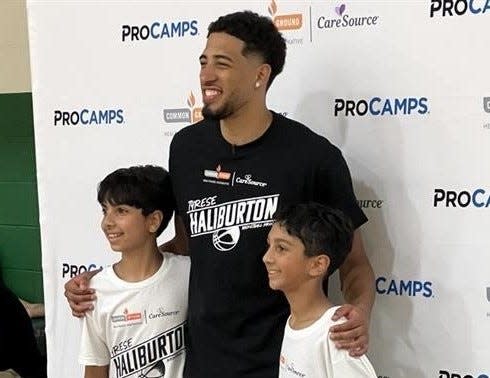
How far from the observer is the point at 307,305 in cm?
144

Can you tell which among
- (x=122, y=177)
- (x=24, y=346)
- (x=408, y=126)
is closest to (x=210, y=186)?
(x=122, y=177)

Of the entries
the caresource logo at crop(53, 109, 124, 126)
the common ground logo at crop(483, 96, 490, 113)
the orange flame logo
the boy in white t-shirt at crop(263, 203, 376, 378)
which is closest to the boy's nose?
the boy in white t-shirt at crop(263, 203, 376, 378)

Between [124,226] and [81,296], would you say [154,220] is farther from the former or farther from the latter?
[81,296]

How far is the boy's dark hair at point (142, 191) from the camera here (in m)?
1.64

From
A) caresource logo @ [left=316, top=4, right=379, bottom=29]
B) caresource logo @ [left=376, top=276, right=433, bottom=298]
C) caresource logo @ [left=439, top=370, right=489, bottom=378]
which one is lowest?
caresource logo @ [left=439, top=370, right=489, bottom=378]

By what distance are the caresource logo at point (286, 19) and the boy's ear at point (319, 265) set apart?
683mm

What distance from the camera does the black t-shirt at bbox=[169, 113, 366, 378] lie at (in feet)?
4.93

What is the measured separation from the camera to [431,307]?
1.75m

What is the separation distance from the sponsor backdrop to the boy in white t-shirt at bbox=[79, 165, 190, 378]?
43 centimetres

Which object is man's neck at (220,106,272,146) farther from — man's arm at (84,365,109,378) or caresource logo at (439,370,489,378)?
caresource logo at (439,370,489,378)

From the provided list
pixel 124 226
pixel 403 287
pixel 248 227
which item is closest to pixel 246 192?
pixel 248 227

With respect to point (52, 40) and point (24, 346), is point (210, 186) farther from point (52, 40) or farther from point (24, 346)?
point (24, 346)

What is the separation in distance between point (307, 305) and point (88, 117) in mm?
1063

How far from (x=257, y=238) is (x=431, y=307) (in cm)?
51
